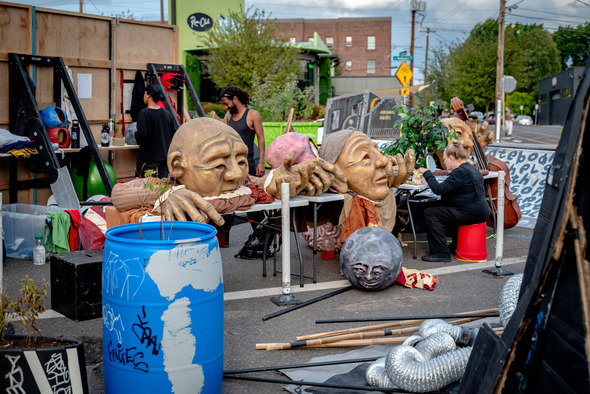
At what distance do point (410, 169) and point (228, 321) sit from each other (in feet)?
10.2

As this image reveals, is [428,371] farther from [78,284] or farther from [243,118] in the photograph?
[243,118]

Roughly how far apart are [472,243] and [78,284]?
14.9 feet

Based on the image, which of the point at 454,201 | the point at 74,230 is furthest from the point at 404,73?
the point at 74,230

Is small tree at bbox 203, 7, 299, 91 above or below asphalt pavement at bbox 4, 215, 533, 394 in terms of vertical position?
above

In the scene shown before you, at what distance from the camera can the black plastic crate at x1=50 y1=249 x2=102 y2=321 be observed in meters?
5.08

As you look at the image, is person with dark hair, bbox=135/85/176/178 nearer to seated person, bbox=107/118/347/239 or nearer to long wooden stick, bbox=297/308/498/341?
seated person, bbox=107/118/347/239

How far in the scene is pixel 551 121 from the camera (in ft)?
217

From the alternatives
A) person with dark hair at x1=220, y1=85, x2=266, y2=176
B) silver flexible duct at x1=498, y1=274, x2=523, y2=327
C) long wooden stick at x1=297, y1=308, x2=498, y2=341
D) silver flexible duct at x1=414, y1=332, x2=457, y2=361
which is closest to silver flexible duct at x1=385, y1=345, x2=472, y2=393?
silver flexible duct at x1=414, y1=332, x2=457, y2=361

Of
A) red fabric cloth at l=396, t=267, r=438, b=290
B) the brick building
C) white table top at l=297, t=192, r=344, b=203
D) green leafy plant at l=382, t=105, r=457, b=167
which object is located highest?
the brick building

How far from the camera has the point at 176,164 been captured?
5367mm

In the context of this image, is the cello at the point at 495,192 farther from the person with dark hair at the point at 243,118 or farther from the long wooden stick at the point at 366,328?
the long wooden stick at the point at 366,328

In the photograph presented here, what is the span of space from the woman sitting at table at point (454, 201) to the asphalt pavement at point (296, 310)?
31 centimetres

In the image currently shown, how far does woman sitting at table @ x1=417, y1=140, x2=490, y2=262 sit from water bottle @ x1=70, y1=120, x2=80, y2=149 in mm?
5278

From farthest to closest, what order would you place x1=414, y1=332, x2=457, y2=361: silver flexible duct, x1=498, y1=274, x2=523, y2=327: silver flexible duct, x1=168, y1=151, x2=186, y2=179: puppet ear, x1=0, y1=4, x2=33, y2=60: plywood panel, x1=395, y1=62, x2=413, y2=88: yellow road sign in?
x1=395, y1=62, x2=413, y2=88: yellow road sign
x1=0, y1=4, x2=33, y2=60: plywood panel
x1=168, y1=151, x2=186, y2=179: puppet ear
x1=498, y1=274, x2=523, y2=327: silver flexible duct
x1=414, y1=332, x2=457, y2=361: silver flexible duct
